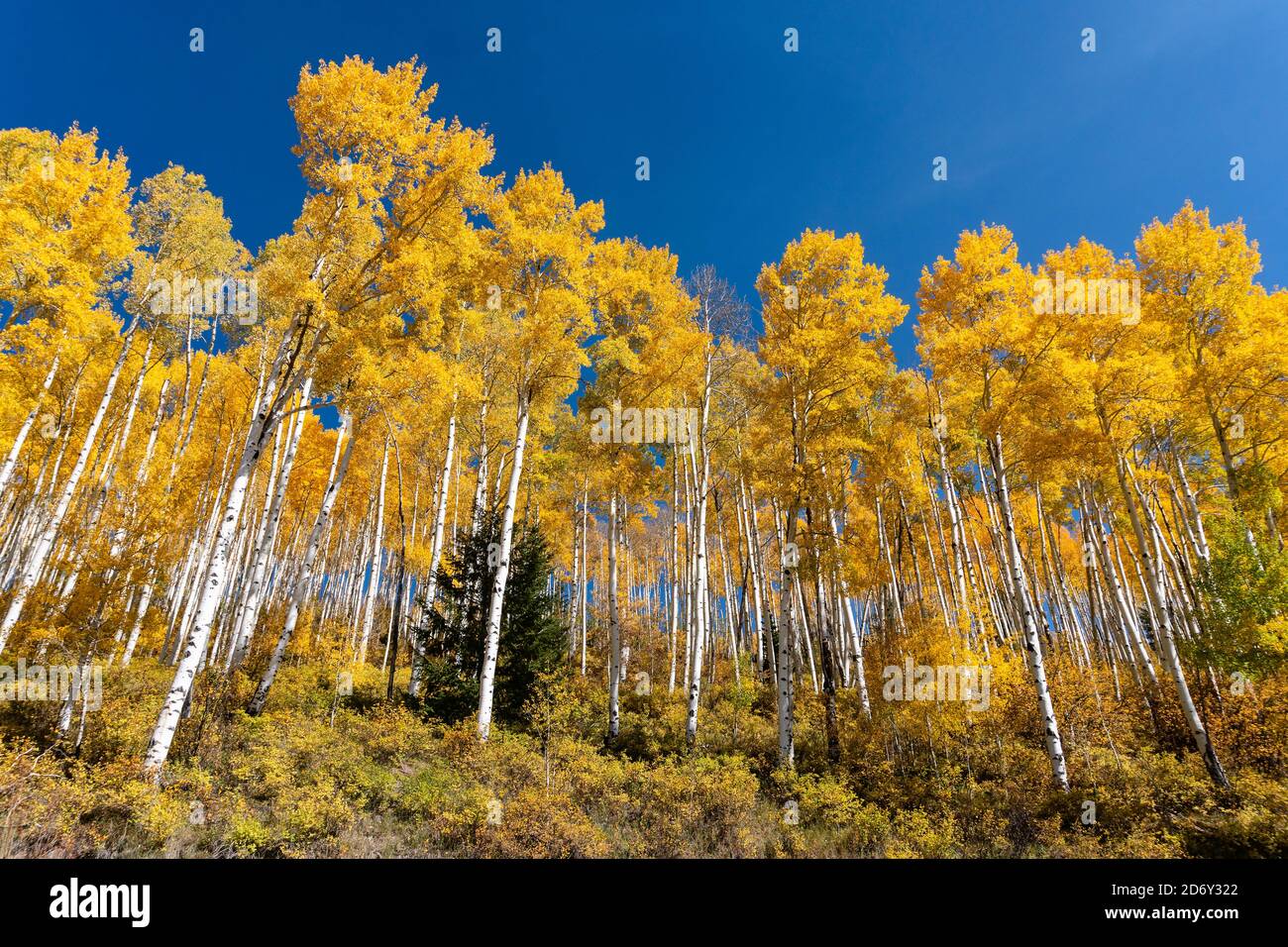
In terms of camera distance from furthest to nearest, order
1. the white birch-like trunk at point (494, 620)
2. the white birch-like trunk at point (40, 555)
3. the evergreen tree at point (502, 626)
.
Result: 1. the evergreen tree at point (502, 626)
2. the white birch-like trunk at point (494, 620)
3. the white birch-like trunk at point (40, 555)

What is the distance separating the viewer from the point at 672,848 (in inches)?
289

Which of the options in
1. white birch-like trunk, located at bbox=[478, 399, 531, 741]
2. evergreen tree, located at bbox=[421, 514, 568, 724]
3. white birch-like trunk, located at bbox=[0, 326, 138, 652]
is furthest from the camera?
evergreen tree, located at bbox=[421, 514, 568, 724]

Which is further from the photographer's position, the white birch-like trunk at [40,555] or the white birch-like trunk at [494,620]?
the white birch-like trunk at [494,620]

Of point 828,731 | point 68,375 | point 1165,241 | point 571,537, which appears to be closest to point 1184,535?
point 1165,241

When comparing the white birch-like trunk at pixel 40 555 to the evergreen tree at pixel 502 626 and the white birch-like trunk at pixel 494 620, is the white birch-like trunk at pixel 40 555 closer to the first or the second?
the evergreen tree at pixel 502 626

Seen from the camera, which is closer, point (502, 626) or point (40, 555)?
point (40, 555)

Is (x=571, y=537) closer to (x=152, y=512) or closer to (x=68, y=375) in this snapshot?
(x=152, y=512)

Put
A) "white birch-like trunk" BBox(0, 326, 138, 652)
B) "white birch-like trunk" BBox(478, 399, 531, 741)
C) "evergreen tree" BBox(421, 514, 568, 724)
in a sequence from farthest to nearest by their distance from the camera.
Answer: "evergreen tree" BBox(421, 514, 568, 724) < "white birch-like trunk" BBox(478, 399, 531, 741) < "white birch-like trunk" BBox(0, 326, 138, 652)

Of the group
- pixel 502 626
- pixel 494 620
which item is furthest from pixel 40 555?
pixel 502 626

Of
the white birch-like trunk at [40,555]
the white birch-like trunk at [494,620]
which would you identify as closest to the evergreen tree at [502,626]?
the white birch-like trunk at [494,620]

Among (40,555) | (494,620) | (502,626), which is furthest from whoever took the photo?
(502,626)

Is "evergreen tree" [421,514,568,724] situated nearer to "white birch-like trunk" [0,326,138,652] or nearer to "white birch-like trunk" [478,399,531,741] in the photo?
"white birch-like trunk" [478,399,531,741]

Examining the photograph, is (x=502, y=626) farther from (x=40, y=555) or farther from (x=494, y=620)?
(x=40, y=555)

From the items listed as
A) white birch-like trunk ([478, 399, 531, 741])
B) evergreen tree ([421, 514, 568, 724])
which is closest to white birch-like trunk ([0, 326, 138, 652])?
evergreen tree ([421, 514, 568, 724])
